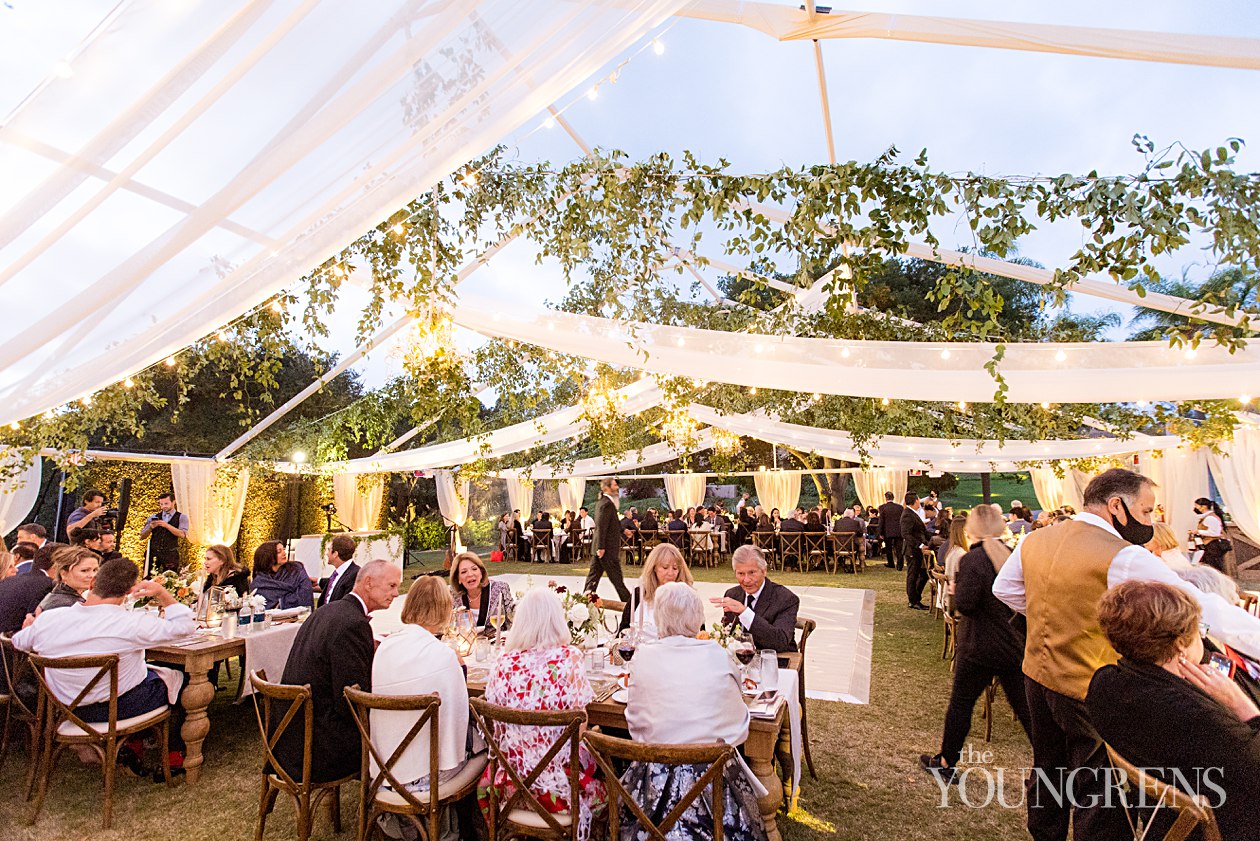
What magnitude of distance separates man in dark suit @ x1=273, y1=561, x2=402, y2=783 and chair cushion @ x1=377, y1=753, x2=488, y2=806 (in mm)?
336

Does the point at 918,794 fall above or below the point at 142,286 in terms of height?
below

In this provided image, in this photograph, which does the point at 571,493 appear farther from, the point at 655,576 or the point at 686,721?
the point at 686,721

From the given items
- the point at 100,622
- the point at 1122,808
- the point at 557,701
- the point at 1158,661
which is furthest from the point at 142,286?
the point at 1122,808

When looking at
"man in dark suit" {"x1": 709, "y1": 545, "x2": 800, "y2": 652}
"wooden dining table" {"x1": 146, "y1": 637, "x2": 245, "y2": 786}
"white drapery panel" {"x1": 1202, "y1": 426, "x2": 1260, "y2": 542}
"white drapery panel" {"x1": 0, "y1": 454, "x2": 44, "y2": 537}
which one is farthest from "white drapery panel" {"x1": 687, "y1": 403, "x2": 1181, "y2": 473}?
"white drapery panel" {"x1": 0, "y1": 454, "x2": 44, "y2": 537}

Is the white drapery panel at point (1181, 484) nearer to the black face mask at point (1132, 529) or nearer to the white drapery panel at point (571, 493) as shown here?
the black face mask at point (1132, 529)

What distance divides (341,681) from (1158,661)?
122 inches

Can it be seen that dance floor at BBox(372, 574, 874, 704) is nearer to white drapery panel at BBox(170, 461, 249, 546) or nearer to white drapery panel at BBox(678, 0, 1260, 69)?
white drapery panel at BBox(678, 0, 1260, 69)

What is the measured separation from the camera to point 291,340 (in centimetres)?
448

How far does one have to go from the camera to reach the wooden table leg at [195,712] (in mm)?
3910

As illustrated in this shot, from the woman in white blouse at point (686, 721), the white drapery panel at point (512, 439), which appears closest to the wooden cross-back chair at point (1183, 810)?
the woman in white blouse at point (686, 721)

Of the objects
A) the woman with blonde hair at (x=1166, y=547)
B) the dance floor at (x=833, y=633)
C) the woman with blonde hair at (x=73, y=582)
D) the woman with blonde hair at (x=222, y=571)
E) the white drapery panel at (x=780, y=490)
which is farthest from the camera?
the white drapery panel at (x=780, y=490)

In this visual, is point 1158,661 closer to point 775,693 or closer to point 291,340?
point 775,693

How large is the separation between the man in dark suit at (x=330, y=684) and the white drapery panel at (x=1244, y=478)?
1083 cm

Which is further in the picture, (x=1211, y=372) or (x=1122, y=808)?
(x=1211, y=372)
